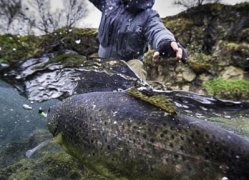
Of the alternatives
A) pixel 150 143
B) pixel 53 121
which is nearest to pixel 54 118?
pixel 53 121

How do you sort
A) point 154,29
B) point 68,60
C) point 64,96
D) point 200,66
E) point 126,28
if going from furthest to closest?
point 200,66
point 68,60
point 126,28
point 64,96
point 154,29

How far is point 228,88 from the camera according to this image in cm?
1227

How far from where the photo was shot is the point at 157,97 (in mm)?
1919

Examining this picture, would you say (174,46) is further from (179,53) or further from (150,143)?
(150,143)

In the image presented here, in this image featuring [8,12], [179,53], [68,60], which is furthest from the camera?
[8,12]

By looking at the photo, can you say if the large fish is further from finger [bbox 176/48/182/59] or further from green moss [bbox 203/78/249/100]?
green moss [bbox 203/78/249/100]

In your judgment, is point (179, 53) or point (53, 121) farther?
point (179, 53)

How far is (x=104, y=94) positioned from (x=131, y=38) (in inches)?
97.6

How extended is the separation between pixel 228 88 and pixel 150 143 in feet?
37.0

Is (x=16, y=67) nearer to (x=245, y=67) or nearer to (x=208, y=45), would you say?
(x=245, y=67)

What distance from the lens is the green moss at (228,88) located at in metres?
12.1

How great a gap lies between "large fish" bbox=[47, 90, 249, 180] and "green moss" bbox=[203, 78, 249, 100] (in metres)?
10.8

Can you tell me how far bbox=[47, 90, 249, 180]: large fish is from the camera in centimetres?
174

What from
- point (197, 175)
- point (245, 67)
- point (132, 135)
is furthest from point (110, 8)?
point (245, 67)
